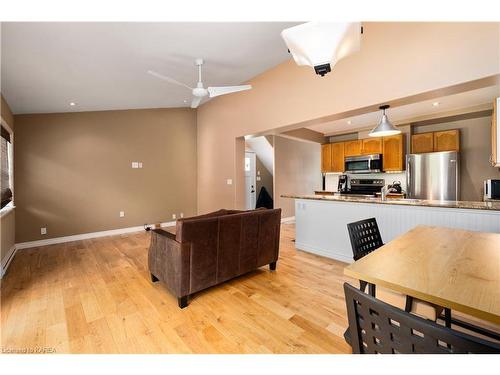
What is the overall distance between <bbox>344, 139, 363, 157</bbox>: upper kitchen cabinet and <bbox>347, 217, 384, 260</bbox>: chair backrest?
425cm

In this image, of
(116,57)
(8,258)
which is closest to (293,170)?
(116,57)

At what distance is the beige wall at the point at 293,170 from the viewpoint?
6277mm

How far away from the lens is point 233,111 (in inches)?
192

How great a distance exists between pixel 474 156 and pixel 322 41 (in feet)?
16.6

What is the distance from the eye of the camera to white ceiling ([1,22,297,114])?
2.35 m

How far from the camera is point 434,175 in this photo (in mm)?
4582

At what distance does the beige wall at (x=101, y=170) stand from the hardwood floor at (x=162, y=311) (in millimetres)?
1317

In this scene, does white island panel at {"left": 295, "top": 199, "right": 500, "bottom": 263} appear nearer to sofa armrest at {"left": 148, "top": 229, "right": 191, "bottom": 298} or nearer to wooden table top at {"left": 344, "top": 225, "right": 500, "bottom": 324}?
wooden table top at {"left": 344, "top": 225, "right": 500, "bottom": 324}

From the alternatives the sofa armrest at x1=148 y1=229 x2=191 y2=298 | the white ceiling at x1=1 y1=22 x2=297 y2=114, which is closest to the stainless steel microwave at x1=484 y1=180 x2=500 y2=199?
the white ceiling at x1=1 y1=22 x2=297 y2=114

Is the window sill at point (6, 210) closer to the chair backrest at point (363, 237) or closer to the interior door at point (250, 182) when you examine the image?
the chair backrest at point (363, 237)

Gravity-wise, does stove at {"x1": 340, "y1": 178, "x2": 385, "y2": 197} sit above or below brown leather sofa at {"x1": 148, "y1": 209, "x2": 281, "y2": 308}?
above

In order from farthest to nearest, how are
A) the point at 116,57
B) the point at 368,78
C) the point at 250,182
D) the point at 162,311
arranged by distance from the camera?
1. the point at 250,182
2. the point at 116,57
3. the point at 368,78
4. the point at 162,311

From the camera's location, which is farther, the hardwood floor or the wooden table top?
the hardwood floor

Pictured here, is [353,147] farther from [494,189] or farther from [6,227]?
[6,227]
